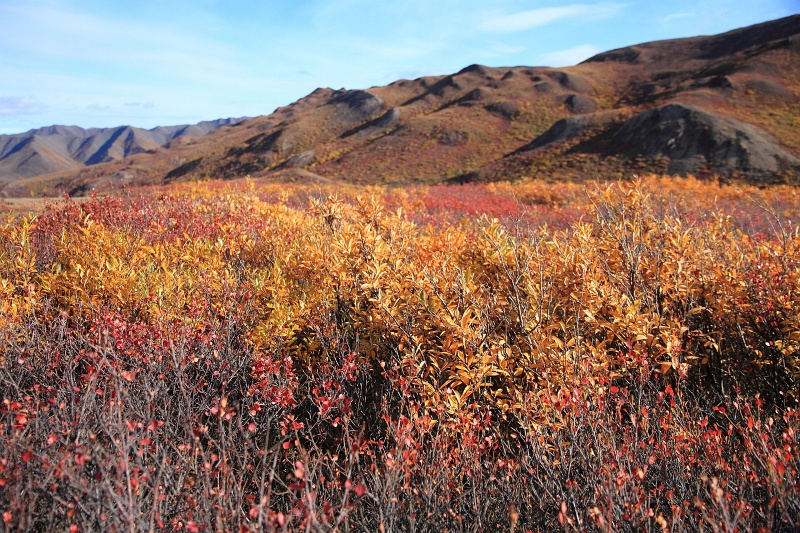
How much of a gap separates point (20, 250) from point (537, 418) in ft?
22.6

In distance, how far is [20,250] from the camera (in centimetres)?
614

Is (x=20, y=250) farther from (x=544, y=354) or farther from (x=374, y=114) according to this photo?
(x=374, y=114)

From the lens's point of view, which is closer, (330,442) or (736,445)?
(736,445)

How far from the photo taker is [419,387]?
3639 mm

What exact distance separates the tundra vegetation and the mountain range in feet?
35.3

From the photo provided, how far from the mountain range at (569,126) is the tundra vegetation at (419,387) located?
424 inches

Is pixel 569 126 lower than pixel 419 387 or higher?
higher

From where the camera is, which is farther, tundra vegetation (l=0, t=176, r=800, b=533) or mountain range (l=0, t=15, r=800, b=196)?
mountain range (l=0, t=15, r=800, b=196)

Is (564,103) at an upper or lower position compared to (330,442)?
→ upper

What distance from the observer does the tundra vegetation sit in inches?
98.9

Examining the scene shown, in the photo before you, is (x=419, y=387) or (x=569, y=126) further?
(x=569, y=126)

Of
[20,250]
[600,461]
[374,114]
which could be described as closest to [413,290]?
[600,461]

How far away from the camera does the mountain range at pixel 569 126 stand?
1208 inches

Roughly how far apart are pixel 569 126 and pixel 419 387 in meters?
43.2
